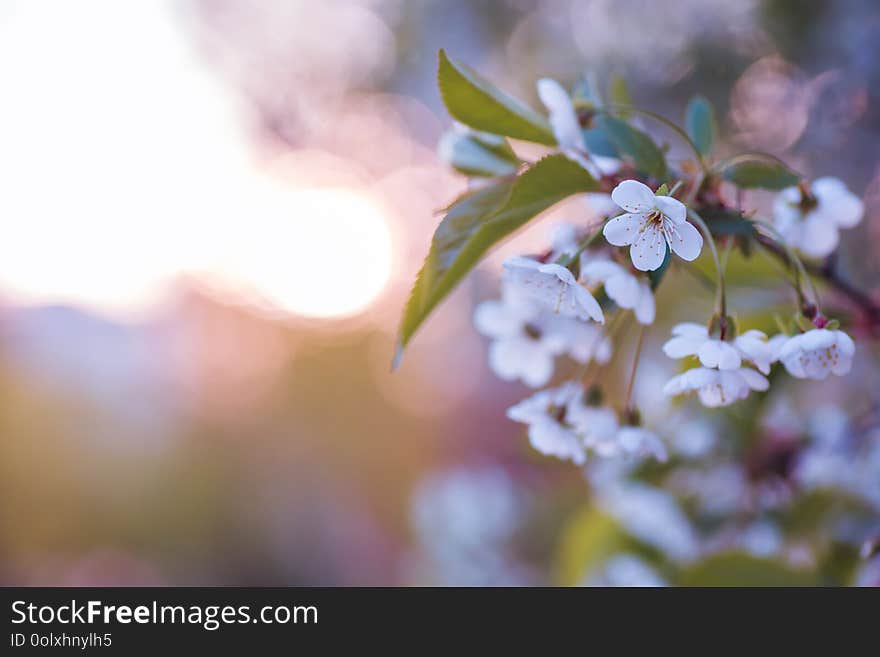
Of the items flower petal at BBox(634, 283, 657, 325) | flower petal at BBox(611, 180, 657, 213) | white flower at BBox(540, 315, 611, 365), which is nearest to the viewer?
flower petal at BBox(611, 180, 657, 213)

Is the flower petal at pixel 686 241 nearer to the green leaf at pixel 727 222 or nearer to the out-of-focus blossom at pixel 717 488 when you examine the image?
the green leaf at pixel 727 222

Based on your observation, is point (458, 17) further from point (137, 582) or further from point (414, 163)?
point (137, 582)

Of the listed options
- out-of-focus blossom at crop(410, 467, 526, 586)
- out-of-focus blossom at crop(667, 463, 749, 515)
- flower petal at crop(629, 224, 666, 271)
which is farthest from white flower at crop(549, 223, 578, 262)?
out-of-focus blossom at crop(410, 467, 526, 586)

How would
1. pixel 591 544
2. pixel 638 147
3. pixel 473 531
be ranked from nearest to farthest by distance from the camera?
pixel 638 147 → pixel 591 544 → pixel 473 531

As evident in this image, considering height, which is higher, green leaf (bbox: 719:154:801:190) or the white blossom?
green leaf (bbox: 719:154:801:190)

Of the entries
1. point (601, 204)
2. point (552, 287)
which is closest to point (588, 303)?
point (552, 287)

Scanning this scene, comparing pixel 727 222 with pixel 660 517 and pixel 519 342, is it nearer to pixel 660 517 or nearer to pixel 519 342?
pixel 519 342

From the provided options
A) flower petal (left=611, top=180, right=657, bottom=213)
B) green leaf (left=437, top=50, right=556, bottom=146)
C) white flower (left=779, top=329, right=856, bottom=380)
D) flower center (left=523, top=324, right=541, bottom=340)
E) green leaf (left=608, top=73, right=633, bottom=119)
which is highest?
green leaf (left=608, top=73, right=633, bottom=119)

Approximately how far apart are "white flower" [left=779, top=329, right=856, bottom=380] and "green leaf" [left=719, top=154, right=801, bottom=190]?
13 centimetres

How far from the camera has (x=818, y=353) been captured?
53 centimetres

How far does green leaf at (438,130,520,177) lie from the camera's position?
0.64m

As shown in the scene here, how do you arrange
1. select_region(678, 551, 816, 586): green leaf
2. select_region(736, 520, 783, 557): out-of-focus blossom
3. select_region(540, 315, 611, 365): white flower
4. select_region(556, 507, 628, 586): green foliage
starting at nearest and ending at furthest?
select_region(540, 315, 611, 365): white flower → select_region(678, 551, 816, 586): green leaf → select_region(736, 520, 783, 557): out-of-focus blossom → select_region(556, 507, 628, 586): green foliage

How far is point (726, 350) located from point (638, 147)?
160 mm

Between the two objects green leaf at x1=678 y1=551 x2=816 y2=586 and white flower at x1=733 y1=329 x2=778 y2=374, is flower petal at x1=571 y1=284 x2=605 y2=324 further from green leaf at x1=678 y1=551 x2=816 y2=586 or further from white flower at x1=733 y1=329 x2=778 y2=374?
green leaf at x1=678 y1=551 x2=816 y2=586
